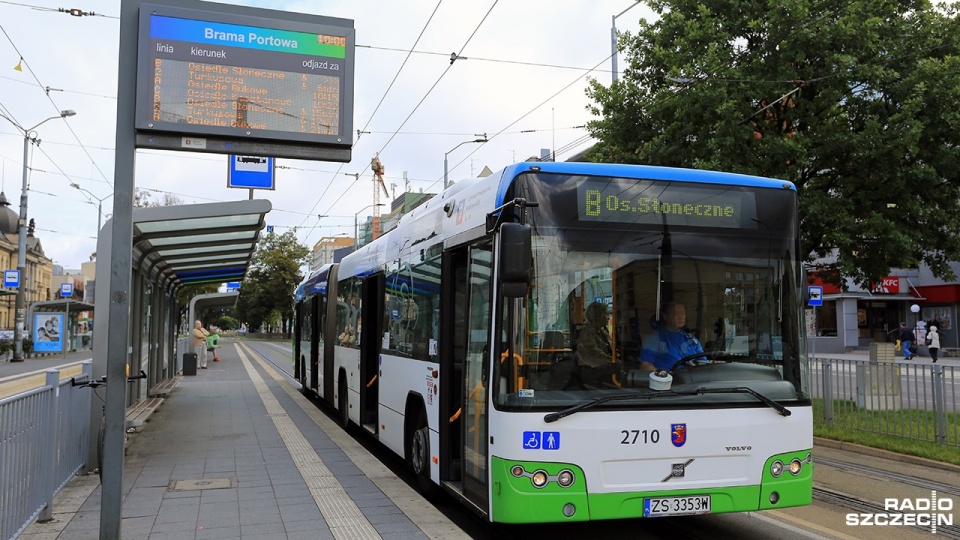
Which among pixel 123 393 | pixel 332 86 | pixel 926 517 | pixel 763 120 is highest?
pixel 763 120

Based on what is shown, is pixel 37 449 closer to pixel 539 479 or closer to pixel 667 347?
pixel 539 479

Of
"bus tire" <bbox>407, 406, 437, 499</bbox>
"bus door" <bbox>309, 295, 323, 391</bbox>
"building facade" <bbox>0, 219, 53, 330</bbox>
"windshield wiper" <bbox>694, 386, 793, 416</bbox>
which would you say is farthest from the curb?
"building facade" <bbox>0, 219, 53, 330</bbox>

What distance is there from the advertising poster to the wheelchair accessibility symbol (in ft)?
132

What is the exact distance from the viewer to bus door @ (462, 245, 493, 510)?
5.96 meters

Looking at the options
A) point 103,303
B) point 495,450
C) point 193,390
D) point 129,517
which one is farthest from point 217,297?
point 495,450

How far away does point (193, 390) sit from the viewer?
1984 cm

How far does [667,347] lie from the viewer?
5.67 m

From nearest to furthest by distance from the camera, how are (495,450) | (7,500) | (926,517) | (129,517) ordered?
(7,500) → (495,450) → (129,517) → (926,517)

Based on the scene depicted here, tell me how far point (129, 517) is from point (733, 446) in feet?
16.2

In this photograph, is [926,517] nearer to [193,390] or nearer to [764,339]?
[764,339]

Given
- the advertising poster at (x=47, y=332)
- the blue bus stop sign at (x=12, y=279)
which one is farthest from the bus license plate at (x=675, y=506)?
the advertising poster at (x=47, y=332)

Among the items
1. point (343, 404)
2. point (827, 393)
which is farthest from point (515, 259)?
point (827, 393)

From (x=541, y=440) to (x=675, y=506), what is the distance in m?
1.08

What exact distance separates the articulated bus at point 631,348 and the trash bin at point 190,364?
70.8ft
